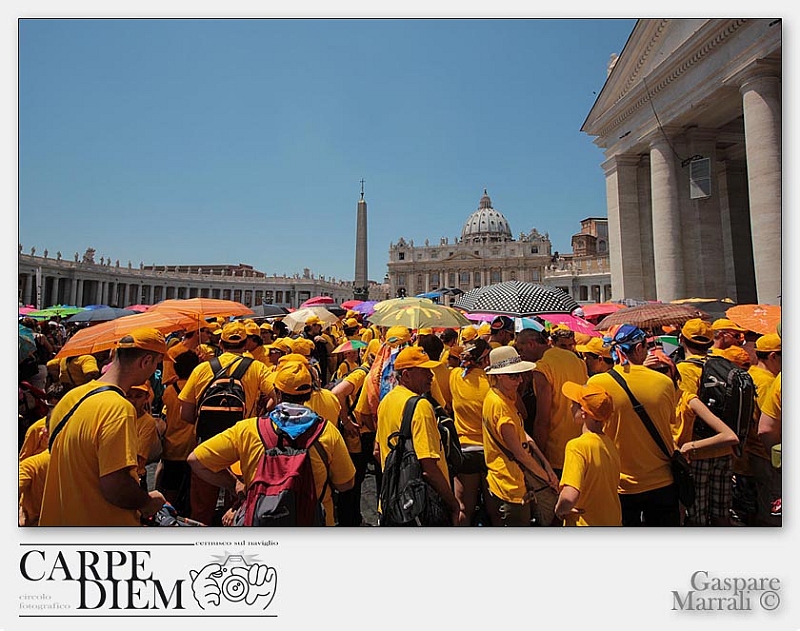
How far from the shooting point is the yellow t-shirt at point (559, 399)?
3.66 meters

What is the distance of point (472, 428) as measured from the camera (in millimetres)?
3770

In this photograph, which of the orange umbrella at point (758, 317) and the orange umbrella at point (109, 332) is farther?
the orange umbrella at point (758, 317)

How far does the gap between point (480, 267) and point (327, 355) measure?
91064 millimetres

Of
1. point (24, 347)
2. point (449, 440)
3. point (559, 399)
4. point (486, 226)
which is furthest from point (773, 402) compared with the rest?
point (486, 226)

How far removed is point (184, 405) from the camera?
12.3ft

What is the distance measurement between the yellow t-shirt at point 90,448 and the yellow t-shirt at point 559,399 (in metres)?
2.74

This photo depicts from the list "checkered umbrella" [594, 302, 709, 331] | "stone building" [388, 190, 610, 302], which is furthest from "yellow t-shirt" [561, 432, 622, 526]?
"stone building" [388, 190, 610, 302]

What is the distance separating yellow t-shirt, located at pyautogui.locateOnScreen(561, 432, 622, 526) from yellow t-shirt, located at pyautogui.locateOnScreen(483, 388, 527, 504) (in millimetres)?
376

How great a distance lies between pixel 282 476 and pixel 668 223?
48.4 ft

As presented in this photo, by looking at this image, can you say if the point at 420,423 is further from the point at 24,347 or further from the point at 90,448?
the point at 24,347

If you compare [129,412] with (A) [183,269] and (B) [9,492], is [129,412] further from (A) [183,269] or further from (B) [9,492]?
(A) [183,269]

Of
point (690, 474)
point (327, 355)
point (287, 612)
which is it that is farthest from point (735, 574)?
point (327, 355)

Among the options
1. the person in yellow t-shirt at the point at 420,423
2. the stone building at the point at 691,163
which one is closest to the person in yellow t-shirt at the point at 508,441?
the person in yellow t-shirt at the point at 420,423

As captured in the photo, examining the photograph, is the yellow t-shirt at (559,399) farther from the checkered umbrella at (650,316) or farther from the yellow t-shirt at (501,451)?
the checkered umbrella at (650,316)
